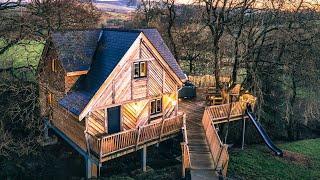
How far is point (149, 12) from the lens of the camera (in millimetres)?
39312

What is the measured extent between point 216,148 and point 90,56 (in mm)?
10219

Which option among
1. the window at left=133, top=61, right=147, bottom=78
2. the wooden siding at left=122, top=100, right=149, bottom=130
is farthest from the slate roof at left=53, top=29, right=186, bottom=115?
the wooden siding at left=122, top=100, right=149, bottom=130

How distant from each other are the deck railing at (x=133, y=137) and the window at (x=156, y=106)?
5.65 feet

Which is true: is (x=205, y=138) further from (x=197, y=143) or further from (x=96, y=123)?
(x=96, y=123)

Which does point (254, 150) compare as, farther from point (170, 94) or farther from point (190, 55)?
point (190, 55)

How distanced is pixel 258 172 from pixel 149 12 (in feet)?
73.0

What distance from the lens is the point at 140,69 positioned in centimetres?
2367

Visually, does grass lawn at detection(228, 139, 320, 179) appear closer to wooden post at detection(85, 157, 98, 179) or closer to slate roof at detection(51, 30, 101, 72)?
wooden post at detection(85, 157, 98, 179)

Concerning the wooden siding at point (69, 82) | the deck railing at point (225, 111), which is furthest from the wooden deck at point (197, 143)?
the wooden siding at point (69, 82)

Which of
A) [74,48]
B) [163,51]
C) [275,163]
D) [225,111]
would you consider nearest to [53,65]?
[74,48]

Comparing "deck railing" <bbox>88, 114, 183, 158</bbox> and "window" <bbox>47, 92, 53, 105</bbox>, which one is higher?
"window" <bbox>47, 92, 53, 105</bbox>

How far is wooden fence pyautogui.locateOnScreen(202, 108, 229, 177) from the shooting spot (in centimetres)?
2014

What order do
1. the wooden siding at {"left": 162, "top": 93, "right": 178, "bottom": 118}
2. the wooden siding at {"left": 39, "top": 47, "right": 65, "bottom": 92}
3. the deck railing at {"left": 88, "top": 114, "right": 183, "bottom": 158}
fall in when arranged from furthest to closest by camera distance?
1. the wooden siding at {"left": 162, "top": 93, "right": 178, "bottom": 118}
2. the wooden siding at {"left": 39, "top": 47, "right": 65, "bottom": 92}
3. the deck railing at {"left": 88, "top": 114, "right": 183, "bottom": 158}

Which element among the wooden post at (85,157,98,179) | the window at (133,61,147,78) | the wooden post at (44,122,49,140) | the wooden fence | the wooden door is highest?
the window at (133,61,147,78)
